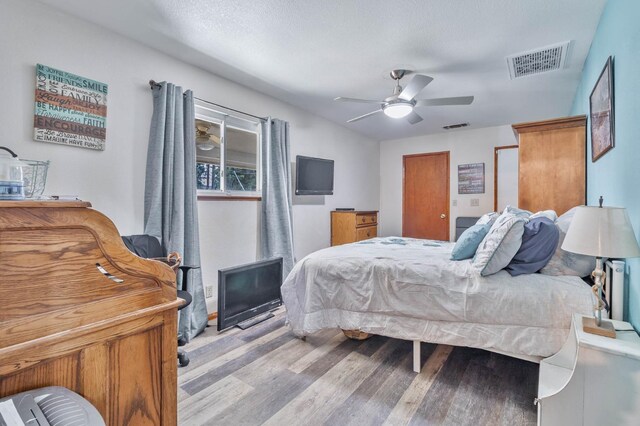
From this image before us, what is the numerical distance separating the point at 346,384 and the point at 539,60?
307cm

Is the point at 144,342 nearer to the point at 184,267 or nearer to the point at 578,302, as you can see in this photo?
the point at 184,267

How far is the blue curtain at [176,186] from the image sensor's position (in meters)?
2.47

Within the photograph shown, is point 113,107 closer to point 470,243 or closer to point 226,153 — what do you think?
point 226,153

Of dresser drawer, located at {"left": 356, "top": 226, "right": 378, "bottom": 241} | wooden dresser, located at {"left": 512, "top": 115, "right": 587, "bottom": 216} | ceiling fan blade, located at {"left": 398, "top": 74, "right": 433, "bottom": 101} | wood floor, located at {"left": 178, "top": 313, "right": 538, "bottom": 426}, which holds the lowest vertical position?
wood floor, located at {"left": 178, "top": 313, "right": 538, "bottom": 426}

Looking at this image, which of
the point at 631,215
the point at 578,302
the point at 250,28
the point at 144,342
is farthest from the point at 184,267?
the point at 631,215

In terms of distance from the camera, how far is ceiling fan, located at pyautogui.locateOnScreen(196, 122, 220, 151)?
3.04 meters

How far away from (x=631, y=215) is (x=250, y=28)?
2543mm

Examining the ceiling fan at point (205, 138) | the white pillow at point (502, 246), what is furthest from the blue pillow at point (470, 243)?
the ceiling fan at point (205, 138)

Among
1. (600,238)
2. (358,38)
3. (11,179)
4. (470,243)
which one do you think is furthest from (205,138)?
(600,238)

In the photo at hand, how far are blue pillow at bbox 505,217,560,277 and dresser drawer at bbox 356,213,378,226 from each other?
2713 mm

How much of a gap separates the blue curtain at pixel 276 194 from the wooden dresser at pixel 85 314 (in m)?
2.61

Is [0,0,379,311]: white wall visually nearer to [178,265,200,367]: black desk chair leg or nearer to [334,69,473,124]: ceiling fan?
[178,265,200,367]: black desk chair leg

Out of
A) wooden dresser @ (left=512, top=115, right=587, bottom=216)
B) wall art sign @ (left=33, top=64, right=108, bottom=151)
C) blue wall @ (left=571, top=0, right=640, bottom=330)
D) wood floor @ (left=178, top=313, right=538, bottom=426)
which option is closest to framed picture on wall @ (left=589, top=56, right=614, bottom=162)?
blue wall @ (left=571, top=0, right=640, bottom=330)

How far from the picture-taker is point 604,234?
51.6 inches
